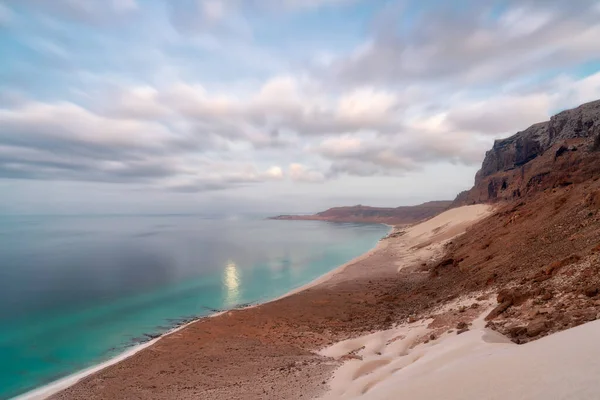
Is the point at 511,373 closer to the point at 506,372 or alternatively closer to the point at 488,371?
the point at 506,372

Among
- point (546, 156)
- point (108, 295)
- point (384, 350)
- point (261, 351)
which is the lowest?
point (108, 295)

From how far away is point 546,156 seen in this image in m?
42.7

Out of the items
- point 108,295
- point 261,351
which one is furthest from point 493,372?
point 108,295

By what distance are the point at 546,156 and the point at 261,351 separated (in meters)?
45.3

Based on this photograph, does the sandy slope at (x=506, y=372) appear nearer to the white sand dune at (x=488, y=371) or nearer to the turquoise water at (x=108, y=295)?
the white sand dune at (x=488, y=371)

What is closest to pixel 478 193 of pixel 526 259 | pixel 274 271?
pixel 274 271

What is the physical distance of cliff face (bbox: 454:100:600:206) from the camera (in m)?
33.1

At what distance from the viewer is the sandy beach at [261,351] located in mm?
10492

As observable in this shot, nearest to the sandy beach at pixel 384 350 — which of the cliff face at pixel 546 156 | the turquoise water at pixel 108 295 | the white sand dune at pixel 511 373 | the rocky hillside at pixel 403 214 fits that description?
the white sand dune at pixel 511 373

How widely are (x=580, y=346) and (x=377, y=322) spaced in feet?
40.6

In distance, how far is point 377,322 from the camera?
16.4 m

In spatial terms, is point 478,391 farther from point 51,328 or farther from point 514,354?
point 51,328

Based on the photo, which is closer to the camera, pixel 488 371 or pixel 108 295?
pixel 488 371

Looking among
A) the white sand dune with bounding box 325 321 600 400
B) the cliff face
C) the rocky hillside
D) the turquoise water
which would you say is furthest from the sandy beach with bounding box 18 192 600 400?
the rocky hillside
